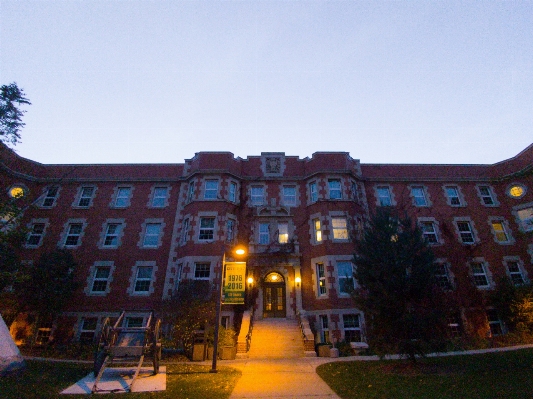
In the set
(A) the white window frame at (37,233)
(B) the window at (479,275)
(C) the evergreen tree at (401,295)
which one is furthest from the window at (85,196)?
(B) the window at (479,275)

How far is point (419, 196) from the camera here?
925 inches

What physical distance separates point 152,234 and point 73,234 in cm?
613

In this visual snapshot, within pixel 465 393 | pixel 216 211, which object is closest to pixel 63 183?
pixel 216 211

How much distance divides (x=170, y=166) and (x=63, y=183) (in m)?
8.91

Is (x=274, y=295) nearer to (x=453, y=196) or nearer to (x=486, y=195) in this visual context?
(x=453, y=196)

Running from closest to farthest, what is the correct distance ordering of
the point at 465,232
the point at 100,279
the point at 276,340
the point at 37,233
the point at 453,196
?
the point at 276,340 → the point at 100,279 → the point at 37,233 → the point at 465,232 → the point at 453,196

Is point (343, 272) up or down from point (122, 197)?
down

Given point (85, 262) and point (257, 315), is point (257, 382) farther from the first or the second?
point (85, 262)

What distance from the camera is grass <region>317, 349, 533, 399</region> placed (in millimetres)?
7515

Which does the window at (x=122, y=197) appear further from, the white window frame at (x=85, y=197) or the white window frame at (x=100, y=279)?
the white window frame at (x=100, y=279)

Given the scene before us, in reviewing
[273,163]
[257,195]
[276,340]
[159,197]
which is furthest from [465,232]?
[159,197]

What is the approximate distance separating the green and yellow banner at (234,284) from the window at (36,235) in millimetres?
18314

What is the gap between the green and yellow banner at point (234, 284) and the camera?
1123 cm

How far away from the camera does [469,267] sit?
20.3m
